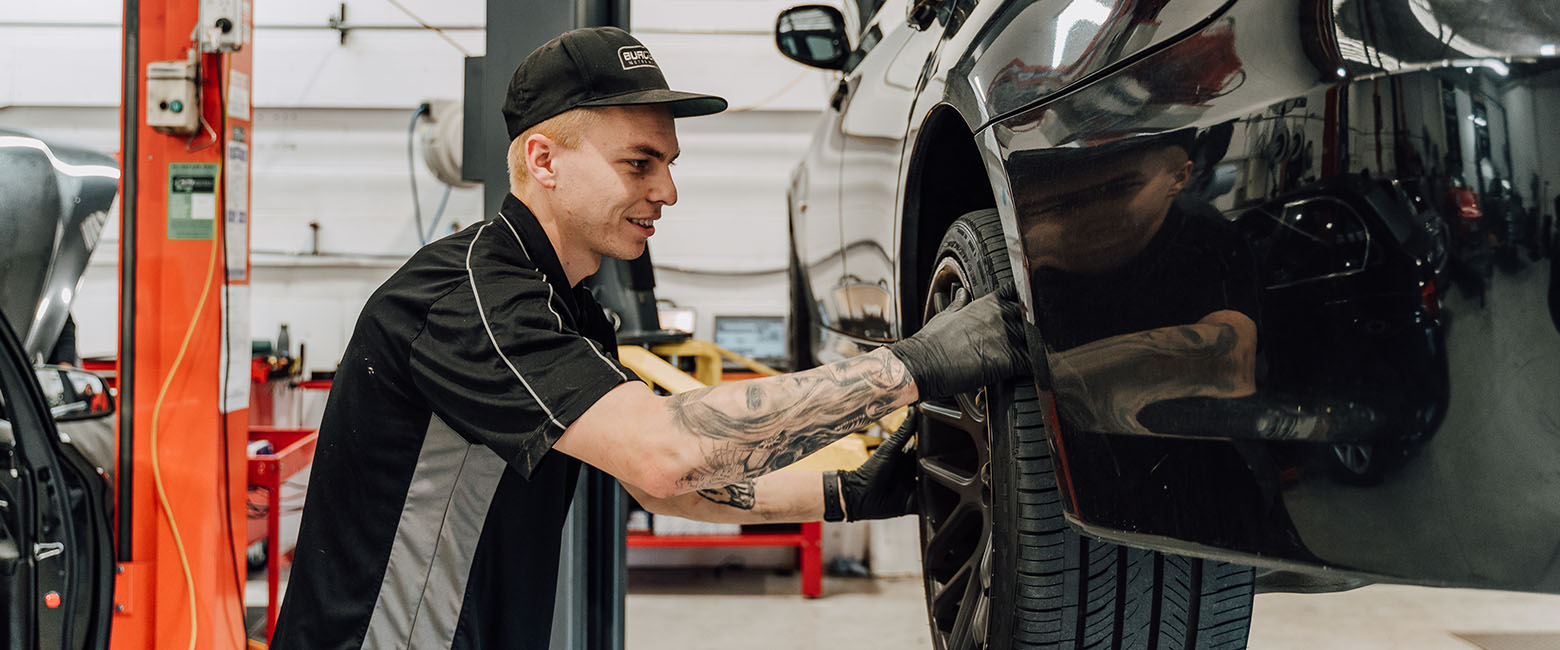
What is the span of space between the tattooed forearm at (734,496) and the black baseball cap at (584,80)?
64cm

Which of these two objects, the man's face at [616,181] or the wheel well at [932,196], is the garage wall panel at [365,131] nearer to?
the wheel well at [932,196]

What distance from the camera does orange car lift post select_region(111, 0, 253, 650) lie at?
258cm

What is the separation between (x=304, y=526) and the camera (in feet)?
→ 4.88

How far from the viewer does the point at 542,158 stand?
4.87 feet

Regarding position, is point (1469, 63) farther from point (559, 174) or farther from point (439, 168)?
point (439, 168)

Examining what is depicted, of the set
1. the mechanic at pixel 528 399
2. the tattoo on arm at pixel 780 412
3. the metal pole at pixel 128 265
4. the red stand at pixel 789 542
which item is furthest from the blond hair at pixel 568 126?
the red stand at pixel 789 542

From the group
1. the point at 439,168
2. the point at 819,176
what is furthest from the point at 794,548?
the point at 819,176

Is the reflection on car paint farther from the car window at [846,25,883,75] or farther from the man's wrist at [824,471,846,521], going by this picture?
the car window at [846,25,883,75]

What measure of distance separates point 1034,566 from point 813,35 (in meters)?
1.81

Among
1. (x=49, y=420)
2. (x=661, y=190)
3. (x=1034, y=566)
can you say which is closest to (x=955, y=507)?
(x=1034, y=566)

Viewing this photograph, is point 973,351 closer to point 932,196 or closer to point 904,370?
point 904,370

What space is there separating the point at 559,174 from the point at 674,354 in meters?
2.27

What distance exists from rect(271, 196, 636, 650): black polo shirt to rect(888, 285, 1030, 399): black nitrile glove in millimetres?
359

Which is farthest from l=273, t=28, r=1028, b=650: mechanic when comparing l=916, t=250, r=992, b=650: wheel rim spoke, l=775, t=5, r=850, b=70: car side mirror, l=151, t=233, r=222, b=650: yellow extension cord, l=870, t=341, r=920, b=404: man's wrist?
l=151, t=233, r=222, b=650: yellow extension cord
